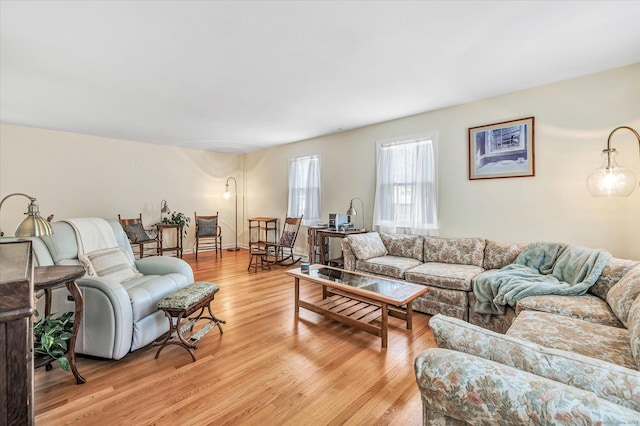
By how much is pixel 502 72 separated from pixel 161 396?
3.88 metres

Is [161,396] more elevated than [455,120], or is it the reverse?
[455,120]

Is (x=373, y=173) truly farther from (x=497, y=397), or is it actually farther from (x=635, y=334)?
(x=497, y=397)

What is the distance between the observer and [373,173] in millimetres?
4602

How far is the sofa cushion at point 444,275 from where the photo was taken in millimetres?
2782

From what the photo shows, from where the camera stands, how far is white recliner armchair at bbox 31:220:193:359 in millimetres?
2023

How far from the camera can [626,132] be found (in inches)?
106

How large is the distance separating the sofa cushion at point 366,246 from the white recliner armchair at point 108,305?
2078mm

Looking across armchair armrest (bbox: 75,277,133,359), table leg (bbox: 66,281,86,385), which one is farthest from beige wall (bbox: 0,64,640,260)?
table leg (bbox: 66,281,86,385)

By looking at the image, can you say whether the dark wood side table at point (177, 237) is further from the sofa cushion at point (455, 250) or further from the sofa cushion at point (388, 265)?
the sofa cushion at point (455, 250)

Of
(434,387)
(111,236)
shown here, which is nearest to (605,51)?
(434,387)

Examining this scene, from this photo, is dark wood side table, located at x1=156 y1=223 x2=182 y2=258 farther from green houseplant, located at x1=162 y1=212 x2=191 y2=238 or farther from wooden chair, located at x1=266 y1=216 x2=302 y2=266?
wooden chair, located at x1=266 y1=216 x2=302 y2=266

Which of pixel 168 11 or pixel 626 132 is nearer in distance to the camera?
pixel 168 11

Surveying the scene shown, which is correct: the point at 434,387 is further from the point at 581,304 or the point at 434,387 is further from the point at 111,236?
the point at 111,236

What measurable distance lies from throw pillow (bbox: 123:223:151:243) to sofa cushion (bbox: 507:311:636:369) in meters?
5.65
